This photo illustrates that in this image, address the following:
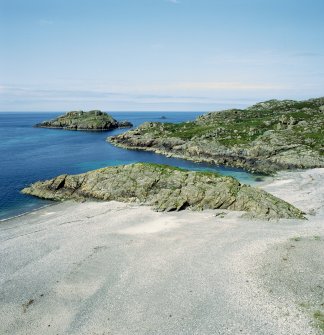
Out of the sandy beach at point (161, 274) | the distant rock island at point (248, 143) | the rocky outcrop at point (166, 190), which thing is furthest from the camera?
the distant rock island at point (248, 143)

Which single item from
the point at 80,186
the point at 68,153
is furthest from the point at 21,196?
the point at 68,153

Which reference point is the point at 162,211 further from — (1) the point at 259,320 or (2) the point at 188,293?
(1) the point at 259,320

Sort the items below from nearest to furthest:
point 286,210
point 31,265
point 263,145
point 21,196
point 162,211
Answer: point 31,265 < point 286,210 < point 162,211 < point 21,196 < point 263,145

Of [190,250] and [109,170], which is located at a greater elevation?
[109,170]

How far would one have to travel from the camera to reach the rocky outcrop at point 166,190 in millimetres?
61500

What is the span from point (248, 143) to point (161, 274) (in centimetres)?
9842

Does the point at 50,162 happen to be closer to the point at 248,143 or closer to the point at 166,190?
the point at 166,190

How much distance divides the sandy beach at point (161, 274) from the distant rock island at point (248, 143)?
52.1 m

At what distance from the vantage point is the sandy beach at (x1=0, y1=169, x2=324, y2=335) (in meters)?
32.7

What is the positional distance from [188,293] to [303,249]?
1836 centimetres

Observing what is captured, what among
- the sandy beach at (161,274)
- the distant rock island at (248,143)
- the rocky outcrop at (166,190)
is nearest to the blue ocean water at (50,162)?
the rocky outcrop at (166,190)

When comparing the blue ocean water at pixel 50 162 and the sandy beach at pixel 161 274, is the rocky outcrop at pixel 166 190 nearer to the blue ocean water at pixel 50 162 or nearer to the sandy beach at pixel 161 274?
the sandy beach at pixel 161 274

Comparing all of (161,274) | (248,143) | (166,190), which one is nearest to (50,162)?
(166,190)

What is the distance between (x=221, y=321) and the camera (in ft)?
107
